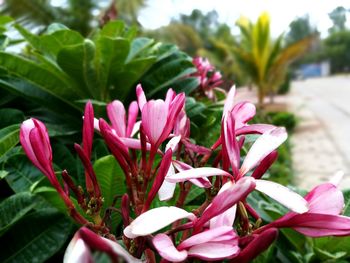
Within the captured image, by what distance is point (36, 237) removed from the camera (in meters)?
0.57

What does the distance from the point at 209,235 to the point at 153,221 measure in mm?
44

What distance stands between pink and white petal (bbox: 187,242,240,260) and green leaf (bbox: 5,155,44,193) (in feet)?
1.29

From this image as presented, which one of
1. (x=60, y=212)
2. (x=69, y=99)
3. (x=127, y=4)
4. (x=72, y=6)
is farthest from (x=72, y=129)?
(x=127, y=4)

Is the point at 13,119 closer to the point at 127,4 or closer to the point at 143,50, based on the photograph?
the point at 143,50

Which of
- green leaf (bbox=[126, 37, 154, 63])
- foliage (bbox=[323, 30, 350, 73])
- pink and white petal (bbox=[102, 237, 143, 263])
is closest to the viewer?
pink and white petal (bbox=[102, 237, 143, 263])

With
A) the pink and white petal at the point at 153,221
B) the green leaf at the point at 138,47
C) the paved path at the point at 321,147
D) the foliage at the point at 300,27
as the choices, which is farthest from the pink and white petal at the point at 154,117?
the foliage at the point at 300,27

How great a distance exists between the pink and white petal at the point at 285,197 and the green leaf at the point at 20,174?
409 millimetres

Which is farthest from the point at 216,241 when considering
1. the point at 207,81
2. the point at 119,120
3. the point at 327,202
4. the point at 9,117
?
the point at 207,81

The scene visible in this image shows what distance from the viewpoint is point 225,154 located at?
391mm

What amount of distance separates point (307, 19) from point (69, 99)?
182 feet

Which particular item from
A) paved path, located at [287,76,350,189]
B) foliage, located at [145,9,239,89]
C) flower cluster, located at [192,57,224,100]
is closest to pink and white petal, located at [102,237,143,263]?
flower cluster, located at [192,57,224,100]

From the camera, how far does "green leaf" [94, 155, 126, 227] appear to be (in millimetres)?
550

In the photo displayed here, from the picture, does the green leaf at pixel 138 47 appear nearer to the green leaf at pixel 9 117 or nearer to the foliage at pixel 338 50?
the green leaf at pixel 9 117

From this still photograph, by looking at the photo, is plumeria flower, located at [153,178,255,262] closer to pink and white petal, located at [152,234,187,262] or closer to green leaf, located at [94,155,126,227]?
pink and white petal, located at [152,234,187,262]
